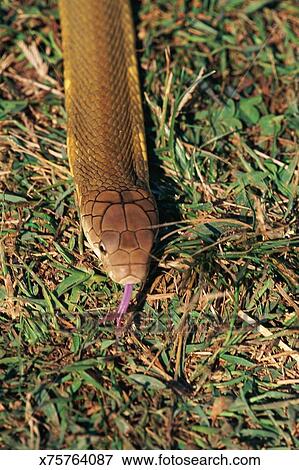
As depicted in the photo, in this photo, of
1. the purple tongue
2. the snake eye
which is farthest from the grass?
the snake eye

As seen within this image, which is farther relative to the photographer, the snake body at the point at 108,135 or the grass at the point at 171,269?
the snake body at the point at 108,135

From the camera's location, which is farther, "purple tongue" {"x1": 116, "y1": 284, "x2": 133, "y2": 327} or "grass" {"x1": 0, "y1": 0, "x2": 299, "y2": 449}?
"purple tongue" {"x1": 116, "y1": 284, "x2": 133, "y2": 327}

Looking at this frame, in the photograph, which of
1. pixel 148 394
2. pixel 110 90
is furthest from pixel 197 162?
pixel 148 394

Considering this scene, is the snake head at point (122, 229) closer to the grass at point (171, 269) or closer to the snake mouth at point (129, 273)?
the snake mouth at point (129, 273)

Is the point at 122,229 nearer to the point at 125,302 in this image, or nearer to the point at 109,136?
the point at 125,302

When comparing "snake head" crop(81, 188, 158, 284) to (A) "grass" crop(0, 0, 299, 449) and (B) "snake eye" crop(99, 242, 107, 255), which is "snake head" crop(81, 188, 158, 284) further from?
(A) "grass" crop(0, 0, 299, 449)

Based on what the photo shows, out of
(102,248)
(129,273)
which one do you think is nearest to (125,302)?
(129,273)

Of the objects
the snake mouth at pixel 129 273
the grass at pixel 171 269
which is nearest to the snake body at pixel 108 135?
the snake mouth at pixel 129 273
